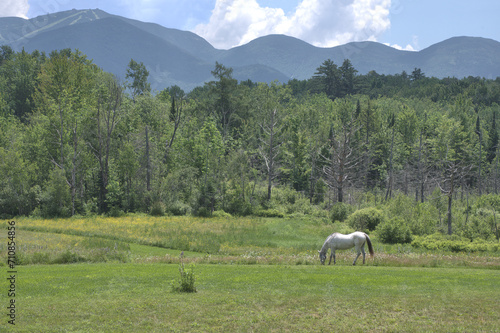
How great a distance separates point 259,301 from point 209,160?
4618 cm

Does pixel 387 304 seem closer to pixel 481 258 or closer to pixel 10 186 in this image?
pixel 481 258

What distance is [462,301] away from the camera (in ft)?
42.8

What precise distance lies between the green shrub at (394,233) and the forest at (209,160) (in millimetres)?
194

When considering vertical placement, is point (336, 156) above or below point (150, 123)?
below

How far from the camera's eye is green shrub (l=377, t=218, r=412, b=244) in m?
32.4

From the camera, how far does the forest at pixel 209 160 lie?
50.4 meters

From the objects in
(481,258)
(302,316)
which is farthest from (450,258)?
(302,316)

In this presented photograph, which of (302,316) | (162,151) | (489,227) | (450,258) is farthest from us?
(162,151)

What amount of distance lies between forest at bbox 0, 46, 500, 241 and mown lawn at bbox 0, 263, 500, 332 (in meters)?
18.5

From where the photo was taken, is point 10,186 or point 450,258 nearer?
point 450,258

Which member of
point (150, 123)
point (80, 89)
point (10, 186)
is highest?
point (80, 89)

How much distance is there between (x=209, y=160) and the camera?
192ft

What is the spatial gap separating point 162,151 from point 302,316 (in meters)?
59.2

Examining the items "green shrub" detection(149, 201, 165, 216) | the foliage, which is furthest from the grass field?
"green shrub" detection(149, 201, 165, 216)
